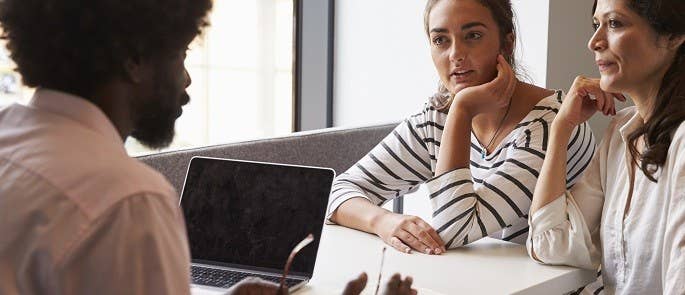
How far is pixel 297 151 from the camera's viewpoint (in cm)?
202

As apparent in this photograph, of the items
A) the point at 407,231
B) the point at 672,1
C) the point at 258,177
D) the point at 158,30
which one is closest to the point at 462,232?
the point at 407,231

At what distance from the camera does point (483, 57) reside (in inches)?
69.9

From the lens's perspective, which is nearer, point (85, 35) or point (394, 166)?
point (85, 35)

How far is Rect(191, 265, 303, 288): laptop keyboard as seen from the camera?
51.5 inches

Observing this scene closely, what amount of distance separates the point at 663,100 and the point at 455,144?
0.37 meters

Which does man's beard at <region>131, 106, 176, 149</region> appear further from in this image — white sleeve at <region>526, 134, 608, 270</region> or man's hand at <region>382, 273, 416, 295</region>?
white sleeve at <region>526, 134, 608, 270</region>

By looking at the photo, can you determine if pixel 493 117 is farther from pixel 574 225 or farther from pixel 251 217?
Answer: pixel 251 217

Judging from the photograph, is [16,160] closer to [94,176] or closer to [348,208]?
[94,176]

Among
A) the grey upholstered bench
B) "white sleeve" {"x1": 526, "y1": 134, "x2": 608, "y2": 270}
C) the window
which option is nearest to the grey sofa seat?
the grey upholstered bench

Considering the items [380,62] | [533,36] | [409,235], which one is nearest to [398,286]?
[409,235]

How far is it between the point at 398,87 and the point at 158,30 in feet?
7.31

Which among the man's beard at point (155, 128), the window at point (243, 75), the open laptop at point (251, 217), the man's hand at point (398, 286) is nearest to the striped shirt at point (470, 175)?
the open laptop at point (251, 217)

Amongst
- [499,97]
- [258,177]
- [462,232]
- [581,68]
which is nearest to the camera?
[258,177]

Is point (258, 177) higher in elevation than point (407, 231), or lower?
higher
